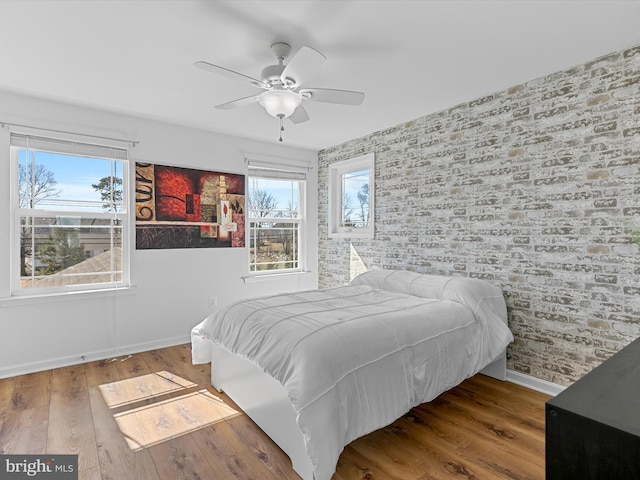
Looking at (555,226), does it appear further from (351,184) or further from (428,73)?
(351,184)

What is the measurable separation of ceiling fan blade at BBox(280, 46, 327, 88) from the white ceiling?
279mm

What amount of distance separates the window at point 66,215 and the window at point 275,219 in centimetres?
151

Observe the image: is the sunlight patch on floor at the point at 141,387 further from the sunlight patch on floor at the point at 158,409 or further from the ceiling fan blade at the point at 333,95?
the ceiling fan blade at the point at 333,95

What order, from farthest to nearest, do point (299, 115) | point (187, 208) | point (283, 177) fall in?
point (283, 177) → point (187, 208) → point (299, 115)

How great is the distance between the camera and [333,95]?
2258mm

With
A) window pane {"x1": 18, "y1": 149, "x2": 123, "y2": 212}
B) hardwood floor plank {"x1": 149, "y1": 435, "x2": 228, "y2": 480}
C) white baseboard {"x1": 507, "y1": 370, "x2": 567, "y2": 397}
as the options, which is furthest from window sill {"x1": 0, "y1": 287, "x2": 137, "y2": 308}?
white baseboard {"x1": 507, "y1": 370, "x2": 567, "y2": 397}

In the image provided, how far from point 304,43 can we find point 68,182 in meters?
2.65

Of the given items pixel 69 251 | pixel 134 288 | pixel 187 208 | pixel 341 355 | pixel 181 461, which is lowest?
pixel 181 461

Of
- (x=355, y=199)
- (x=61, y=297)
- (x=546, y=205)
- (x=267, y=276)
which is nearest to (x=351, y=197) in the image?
(x=355, y=199)

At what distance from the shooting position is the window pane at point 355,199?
4.45m

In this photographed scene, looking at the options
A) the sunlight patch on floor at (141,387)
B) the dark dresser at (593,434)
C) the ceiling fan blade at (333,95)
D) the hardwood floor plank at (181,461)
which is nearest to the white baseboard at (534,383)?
the dark dresser at (593,434)

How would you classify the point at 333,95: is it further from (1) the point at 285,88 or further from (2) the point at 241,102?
(2) the point at 241,102

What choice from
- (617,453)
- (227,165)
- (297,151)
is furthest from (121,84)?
(617,453)

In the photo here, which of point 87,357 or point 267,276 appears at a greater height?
point 267,276
